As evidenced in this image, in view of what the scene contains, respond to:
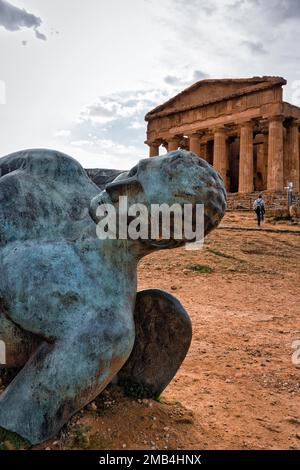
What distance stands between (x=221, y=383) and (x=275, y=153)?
27961mm

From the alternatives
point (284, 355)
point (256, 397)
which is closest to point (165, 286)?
point (284, 355)

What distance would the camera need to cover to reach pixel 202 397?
10.2 feet

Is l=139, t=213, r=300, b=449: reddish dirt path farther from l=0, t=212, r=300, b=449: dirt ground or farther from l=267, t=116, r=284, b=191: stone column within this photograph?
l=267, t=116, r=284, b=191: stone column

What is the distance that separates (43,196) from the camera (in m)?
1.95

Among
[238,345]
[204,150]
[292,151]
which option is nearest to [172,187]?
[238,345]

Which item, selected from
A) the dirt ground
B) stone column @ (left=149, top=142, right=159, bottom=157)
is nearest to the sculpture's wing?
the dirt ground

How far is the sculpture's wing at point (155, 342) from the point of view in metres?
2.31

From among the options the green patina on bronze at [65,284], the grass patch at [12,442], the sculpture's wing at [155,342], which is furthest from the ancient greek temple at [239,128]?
the grass patch at [12,442]

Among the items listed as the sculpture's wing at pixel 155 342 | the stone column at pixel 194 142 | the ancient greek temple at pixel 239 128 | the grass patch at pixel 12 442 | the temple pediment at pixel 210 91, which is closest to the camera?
the grass patch at pixel 12 442

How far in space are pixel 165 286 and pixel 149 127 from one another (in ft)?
105

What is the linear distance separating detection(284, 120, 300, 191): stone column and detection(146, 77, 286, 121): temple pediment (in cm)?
397

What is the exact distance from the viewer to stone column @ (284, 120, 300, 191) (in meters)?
31.2

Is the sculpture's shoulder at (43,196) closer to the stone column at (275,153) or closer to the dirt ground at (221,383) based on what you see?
the dirt ground at (221,383)

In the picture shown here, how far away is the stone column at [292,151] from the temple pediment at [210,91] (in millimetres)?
3968
